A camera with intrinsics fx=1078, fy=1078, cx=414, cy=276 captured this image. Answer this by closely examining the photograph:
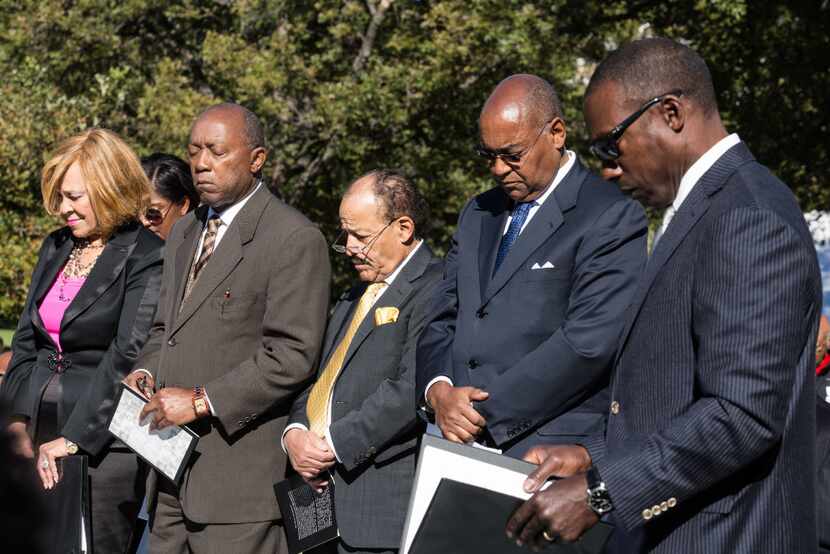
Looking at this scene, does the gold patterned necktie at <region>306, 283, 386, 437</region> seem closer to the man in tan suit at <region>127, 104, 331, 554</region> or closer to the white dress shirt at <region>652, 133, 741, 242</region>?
the man in tan suit at <region>127, 104, 331, 554</region>

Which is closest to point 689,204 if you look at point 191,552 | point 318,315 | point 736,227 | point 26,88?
point 736,227

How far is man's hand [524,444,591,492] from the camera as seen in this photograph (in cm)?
280

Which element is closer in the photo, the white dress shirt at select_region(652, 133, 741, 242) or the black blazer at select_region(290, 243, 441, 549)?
the white dress shirt at select_region(652, 133, 741, 242)

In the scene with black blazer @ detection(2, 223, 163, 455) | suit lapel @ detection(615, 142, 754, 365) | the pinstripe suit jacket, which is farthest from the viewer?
black blazer @ detection(2, 223, 163, 455)

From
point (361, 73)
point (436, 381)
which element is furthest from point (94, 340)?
point (361, 73)

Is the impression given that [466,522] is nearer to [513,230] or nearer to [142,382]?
[513,230]

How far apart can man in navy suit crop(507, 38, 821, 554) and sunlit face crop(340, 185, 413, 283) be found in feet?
6.46

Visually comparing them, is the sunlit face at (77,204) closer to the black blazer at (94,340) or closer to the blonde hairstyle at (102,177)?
the blonde hairstyle at (102,177)

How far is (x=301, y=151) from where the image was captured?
46.7ft

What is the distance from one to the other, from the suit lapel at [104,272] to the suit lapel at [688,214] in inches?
121

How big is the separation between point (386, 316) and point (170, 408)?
98 centimetres

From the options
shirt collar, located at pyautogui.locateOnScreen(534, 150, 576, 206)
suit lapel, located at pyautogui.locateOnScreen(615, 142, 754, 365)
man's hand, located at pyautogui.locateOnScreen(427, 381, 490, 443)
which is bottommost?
man's hand, located at pyautogui.locateOnScreen(427, 381, 490, 443)

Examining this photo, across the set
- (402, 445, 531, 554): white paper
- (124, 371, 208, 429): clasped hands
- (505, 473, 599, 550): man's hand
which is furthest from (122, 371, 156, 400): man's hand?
(505, 473, 599, 550): man's hand

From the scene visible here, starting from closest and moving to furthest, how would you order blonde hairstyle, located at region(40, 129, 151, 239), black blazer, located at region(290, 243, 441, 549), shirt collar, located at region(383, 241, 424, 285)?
black blazer, located at region(290, 243, 441, 549)
shirt collar, located at region(383, 241, 424, 285)
blonde hairstyle, located at region(40, 129, 151, 239)
